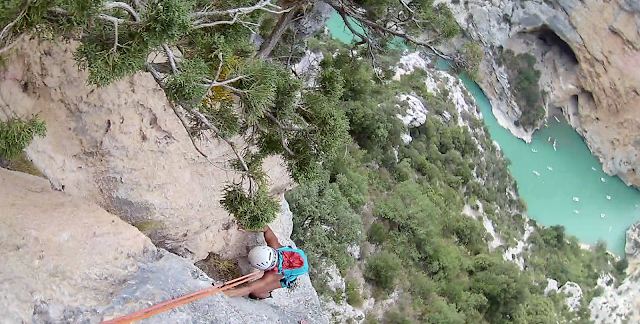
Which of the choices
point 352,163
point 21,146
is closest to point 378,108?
point 352,163

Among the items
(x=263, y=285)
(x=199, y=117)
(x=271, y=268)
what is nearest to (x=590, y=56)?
(x=271, y=268)

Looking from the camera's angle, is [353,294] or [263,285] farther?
[353,294]

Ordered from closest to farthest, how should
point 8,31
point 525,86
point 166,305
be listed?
point 8,31 < point 166,305 < point 525,86

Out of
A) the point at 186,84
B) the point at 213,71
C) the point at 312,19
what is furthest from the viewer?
the point at 312,19

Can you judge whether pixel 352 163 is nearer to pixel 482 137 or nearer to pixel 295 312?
pixel 295 312

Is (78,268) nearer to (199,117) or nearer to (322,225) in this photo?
(199,117)

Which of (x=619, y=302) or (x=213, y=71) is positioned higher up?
(x=213, y=71)

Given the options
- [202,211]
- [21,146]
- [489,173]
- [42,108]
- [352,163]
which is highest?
[21,146]
